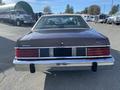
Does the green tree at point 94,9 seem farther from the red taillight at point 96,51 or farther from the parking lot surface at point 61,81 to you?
the red taillight at point 96,51

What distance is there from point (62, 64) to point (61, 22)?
2.49 m

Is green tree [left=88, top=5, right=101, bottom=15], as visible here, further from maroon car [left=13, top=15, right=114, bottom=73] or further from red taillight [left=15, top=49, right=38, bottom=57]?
red taillight [left=15, top=49, right=38, bottom=57]

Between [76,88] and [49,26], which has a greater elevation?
[49,26]

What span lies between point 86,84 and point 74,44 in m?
1.08

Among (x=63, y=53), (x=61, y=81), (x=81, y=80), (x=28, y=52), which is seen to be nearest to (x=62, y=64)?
(x=63, y=53)

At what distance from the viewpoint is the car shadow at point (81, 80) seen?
6547 millimetres

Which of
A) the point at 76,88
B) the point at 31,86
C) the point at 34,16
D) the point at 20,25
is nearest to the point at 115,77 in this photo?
the point at 76,88

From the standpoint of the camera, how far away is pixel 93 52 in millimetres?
6348

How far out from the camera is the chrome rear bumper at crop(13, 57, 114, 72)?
623cm

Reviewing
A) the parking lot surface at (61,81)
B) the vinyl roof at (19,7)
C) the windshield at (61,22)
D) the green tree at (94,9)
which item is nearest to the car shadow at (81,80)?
the parking lot surface at (61,81)

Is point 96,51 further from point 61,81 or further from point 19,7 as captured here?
point 19,7

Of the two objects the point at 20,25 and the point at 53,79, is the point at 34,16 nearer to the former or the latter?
the point at 20,25

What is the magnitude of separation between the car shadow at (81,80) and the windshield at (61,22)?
1380 millimetres

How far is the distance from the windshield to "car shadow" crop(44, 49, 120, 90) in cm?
138
